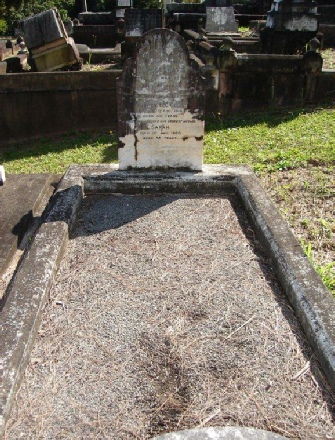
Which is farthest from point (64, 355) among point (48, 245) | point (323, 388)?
point (323, 388)

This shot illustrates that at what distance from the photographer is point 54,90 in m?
8.74

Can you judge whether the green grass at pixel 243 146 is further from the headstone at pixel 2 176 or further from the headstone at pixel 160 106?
the headstone at pixel 2 176

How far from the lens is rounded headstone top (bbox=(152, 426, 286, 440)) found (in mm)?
1891

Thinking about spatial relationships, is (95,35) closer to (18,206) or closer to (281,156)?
(281,156)

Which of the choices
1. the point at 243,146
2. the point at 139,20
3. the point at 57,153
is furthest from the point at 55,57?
the point at 243,146

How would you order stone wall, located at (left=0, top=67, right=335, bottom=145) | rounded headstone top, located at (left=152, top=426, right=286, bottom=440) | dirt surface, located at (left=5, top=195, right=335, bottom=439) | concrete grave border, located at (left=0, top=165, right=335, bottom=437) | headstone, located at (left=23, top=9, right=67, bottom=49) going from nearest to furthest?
1. rounded headstone top, located at (left=152, top=426, right=286, bottom=440)
2. dirt surface, located at (left=5, top=195, right=335, bottom=439)
3. concrete grave border, located at (left=0, top=165, right=335, bottom=437)
4. stone wall, located at (left=0, top=67, right=335, bottom=145)
5. headstone, located at (left=23, top=9, right=67, bottom=49)

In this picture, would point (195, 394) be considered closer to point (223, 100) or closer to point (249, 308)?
point (249, 308)

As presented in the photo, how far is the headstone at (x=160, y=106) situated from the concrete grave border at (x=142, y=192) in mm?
215

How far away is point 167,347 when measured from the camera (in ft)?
8.59

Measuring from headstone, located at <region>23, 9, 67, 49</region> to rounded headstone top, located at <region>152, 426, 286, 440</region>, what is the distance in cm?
992

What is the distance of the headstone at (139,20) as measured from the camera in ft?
38.8

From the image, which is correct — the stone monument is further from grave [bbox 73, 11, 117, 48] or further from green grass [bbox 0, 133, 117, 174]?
grave [bbox 73, 11, 117, 48]

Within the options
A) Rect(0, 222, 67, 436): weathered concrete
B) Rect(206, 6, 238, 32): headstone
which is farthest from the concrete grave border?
Rect(206, 6, 238, 32): headstone

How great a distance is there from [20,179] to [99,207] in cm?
129
